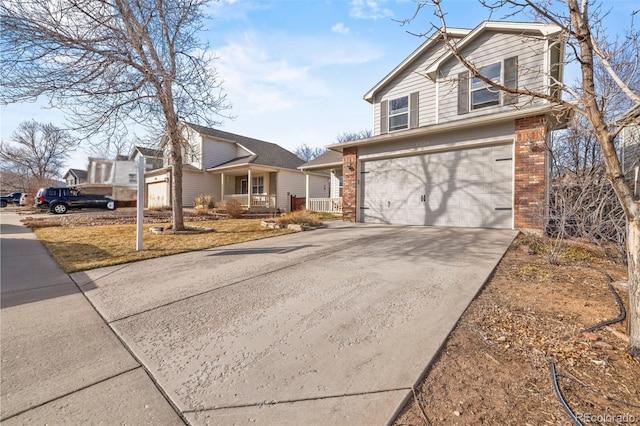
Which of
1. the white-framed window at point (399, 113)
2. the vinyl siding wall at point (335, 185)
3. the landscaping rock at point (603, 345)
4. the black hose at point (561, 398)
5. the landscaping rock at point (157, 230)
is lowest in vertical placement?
the black hose at point (561, 398)

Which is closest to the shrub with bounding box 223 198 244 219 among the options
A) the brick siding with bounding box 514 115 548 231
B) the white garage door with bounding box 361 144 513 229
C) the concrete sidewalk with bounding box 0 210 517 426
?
the white garage door with bounding box 361 144 513 229

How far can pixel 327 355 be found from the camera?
6.77 ft

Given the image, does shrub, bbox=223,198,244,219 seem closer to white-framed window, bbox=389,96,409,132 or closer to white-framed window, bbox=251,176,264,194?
white-framed window, bbox=251,176,264,194

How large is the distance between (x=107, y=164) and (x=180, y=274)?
5771mm

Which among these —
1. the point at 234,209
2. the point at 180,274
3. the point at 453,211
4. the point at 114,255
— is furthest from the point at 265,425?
the point at 234,209

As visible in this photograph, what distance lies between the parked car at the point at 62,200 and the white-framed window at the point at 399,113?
20009 millimetres

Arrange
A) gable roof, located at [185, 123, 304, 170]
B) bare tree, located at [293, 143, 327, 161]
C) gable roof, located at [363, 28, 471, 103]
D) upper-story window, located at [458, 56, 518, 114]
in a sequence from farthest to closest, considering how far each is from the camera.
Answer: bare tree, located at [293, 143, 327, 161] < gable roof, located at [185, 123, 304, 170] < gable roof, located at [363, 28, 471, 103] < upper-story window, located at [458, 56, 518, 114]

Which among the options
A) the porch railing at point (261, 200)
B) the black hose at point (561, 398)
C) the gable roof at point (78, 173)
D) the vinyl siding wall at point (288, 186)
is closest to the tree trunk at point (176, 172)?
the black hose at point (561, 398)

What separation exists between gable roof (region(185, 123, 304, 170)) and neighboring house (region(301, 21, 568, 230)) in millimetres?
9298

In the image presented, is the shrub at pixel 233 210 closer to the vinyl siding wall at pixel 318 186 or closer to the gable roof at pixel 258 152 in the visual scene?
the gable roof at pixel 258 152

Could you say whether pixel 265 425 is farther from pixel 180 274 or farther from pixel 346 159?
pixel 346 159

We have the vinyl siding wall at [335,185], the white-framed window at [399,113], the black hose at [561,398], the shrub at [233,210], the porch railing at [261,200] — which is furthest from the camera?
the porch railing at [261,200]

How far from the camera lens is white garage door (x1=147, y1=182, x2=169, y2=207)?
20.2 m

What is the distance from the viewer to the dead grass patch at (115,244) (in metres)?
5.01
